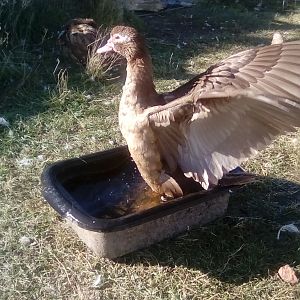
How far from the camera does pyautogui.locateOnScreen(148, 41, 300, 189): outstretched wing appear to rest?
2418 mm

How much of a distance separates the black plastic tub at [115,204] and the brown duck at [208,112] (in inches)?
6.5

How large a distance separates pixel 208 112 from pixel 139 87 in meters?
0.44

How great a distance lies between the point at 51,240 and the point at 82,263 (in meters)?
0.25

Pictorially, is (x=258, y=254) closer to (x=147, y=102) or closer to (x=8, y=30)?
(x=147, y=102)

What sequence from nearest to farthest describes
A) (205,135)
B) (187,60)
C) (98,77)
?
(205,135), (98,77), (187,60)

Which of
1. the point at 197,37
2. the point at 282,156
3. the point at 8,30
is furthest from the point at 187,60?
the point at 282,156

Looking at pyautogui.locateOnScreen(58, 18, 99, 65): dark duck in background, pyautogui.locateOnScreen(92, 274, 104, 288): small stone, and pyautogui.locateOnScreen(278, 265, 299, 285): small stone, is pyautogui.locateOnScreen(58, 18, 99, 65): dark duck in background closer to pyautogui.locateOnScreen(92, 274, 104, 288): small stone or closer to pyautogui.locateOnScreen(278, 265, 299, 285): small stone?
pyautogui.locateOnScreen(92, 274, 104, 288): small stone

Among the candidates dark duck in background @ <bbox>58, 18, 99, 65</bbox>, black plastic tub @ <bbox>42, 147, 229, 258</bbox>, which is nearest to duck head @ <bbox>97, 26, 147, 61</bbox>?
black plastic tub @ <bbox>42, 147, 229, 258</bbox>

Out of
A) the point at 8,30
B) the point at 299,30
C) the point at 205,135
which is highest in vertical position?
the point at 205,135

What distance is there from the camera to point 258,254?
10.2 feet

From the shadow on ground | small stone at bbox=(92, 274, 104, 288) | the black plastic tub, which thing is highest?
the black plastic tub

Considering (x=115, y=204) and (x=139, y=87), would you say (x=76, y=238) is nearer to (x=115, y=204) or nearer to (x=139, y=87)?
(x=115, y=204)

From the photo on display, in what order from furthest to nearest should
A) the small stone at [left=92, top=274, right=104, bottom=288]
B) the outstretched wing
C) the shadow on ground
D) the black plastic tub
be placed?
the shadow on ground
the small stone at [left=92, top=274, right=104, bottom=288]
the black plastic tub
the outstretched wing

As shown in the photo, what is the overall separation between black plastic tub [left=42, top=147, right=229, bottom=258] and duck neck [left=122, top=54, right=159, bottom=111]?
0.47 meters
